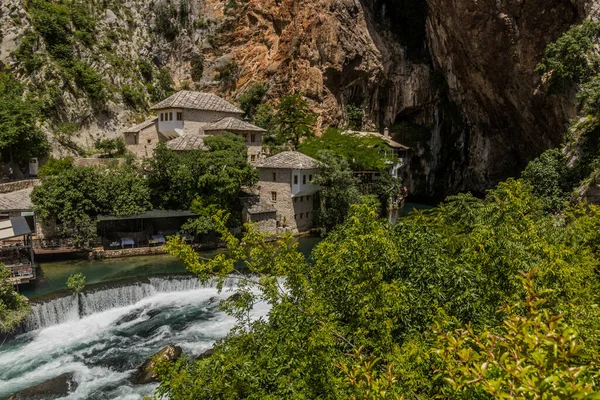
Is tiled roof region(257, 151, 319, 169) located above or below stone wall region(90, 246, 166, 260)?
above

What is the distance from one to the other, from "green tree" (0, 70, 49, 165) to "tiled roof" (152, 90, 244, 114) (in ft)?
34.0

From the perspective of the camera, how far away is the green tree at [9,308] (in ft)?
58.2

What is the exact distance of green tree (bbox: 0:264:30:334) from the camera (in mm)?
17734

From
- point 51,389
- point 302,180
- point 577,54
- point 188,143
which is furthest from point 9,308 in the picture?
point 577,54

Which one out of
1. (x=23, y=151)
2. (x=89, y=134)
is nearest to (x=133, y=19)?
(x=89, y=134)

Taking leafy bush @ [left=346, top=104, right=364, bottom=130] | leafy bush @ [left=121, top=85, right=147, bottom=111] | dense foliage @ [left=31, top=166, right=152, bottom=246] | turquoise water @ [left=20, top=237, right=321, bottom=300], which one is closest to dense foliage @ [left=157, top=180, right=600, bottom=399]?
turquoise water @ [left=20, top=237, right=321, bottom=300]

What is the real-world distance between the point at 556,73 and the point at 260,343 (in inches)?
1213

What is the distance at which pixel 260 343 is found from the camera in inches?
314

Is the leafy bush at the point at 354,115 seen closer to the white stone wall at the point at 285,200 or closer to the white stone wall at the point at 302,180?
the white stone wall at the point at 302,180

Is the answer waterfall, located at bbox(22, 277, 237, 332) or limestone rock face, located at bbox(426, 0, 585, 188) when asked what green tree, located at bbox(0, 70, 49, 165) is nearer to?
waterfall, located at bbox(22, 277, 237, 332)

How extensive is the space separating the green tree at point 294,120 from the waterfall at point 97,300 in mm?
23724

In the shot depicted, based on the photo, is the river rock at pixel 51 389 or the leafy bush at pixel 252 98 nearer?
the river rock at pixel 51 389

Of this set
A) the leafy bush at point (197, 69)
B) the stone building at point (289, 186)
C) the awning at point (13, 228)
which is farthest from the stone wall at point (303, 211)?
the leafy bush at point (197, 69)

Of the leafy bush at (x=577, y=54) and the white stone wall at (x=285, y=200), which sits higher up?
the leafy bush at (x=577, y=54)
